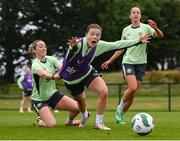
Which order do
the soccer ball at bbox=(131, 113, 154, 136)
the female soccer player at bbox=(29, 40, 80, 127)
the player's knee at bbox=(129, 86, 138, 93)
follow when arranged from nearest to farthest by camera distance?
the soccer ball at bbox=(131, 113, 154, 136), the female soccer player at bbox=(29, 40, 80, 127), the player's knee at bbox=(129, 86, 138, 93)

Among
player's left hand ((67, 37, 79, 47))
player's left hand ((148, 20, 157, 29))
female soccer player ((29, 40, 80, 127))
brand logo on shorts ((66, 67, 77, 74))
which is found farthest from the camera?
female soccer player ((29, 40, 80, 127))

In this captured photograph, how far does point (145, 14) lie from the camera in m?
64.0

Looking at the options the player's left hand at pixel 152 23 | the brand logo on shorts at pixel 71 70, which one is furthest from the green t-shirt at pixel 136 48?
the brand logo on shorts at pixel 71 70

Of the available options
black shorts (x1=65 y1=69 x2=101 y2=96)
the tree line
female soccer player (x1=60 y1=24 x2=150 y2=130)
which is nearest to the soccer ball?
female soccer player (x1=60 y1=24 x2=150 y2=130)

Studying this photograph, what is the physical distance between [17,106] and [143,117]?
19.5 meters

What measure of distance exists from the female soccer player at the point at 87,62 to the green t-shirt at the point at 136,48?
199 centimetres

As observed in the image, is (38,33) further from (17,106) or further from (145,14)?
(17,106)

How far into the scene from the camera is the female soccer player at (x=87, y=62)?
11.9 m

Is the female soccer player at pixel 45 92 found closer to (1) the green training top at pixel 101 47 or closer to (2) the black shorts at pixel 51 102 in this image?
(2) the black shorts at pixel 51 102

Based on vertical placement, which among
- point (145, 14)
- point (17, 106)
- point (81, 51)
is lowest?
point (17, 106)

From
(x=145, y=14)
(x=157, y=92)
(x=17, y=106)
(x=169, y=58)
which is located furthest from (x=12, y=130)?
(x=169, y=58)

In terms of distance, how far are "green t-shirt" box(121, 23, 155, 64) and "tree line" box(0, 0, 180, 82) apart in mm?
47061

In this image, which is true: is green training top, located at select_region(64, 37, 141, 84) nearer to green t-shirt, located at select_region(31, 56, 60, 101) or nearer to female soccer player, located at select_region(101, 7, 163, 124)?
green t-shirt, located at select_region(31, 56, 60, 101)

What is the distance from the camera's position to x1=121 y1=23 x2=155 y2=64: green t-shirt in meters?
14.1
